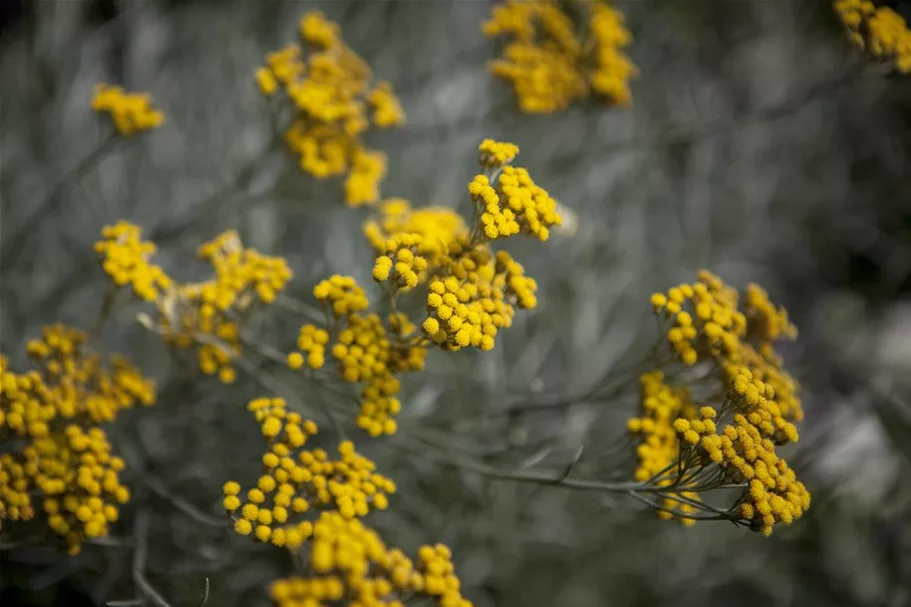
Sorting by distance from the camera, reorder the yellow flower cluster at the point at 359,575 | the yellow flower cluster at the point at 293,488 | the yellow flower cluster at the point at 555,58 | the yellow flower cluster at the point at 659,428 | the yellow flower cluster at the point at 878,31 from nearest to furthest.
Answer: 1. the yellow flower cluster at the point at 359,575
2. the yellow flower cluster at the point at 293,488
3. the yellow flower cluster at the point at 659,428
4. the yellow flower cluster at the point at 878,31
5. the yellow flower cluster at the point at 555,58

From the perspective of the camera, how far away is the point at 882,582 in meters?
1.46

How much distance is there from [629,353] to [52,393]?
4.01 feet

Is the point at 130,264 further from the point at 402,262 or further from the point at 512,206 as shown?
the point at 512,206

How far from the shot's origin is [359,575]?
0.59m

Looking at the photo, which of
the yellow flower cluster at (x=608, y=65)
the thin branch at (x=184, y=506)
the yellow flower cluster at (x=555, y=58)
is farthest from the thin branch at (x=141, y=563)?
the yellow flower cluster at (x=608, y=65)

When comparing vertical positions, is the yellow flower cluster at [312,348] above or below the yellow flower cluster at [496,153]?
below

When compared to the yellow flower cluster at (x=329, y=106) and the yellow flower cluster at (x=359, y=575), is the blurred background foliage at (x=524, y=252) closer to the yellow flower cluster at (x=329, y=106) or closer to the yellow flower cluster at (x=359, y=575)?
the yellow flower cluster at (x=329, y=106)

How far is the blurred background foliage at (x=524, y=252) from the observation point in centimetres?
119

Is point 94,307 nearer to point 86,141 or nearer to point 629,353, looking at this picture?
point 86,141

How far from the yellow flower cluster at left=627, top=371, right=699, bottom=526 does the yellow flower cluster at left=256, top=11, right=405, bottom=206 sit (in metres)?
0.47

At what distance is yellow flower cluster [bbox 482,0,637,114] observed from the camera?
1170mm

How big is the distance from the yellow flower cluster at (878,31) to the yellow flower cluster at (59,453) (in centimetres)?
103

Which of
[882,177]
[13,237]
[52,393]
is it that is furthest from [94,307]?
[882,177]

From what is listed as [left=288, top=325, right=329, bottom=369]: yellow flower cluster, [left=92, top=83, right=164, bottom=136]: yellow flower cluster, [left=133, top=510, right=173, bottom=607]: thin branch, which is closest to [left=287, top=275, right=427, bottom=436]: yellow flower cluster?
[left=288, top=325, right=329, bottom=369]: yellow flower cluster
